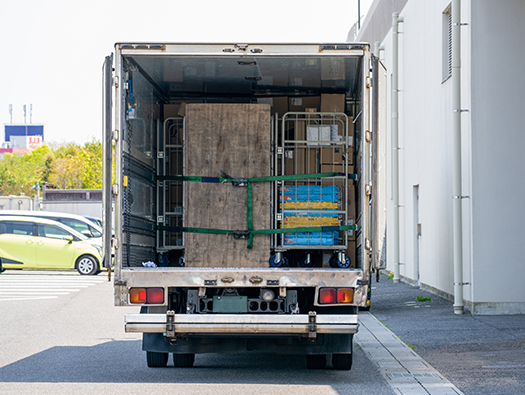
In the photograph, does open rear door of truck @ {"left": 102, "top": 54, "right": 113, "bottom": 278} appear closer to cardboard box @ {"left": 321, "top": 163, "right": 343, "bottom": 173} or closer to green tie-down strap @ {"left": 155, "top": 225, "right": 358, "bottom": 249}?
green tie-down strap @ {"left": 155, "top": 225, "right": 358, "bottom": 249}

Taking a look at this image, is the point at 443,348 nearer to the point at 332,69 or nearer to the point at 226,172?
the point at 226,172

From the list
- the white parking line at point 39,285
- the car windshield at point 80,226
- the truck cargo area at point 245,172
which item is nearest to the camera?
the truck cargo area at point 245,172

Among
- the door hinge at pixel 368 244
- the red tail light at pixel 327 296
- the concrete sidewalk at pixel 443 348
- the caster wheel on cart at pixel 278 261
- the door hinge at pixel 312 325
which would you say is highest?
the door hinge at pixel 368 244

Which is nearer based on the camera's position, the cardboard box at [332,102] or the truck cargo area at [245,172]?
the truck cargo area at [245,172]

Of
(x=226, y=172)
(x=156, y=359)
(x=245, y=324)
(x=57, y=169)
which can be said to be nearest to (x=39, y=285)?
(x=156, y=359)

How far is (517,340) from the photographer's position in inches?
378

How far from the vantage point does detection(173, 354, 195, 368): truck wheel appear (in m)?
8.21

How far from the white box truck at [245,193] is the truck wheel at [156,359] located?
0.02 meters

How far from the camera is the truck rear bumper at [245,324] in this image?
22.7 ft

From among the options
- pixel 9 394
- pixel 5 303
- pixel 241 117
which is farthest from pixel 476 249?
pixel 5 303

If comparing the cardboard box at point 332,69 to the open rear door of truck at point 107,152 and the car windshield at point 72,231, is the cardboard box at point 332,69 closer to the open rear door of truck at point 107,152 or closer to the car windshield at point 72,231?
the open rear door of truck at point 107,152

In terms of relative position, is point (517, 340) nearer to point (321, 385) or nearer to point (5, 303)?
point (321, 385)

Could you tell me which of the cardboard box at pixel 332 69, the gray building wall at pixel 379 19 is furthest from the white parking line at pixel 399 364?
the gray building wall at pixel 379 19

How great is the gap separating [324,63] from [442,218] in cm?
771
